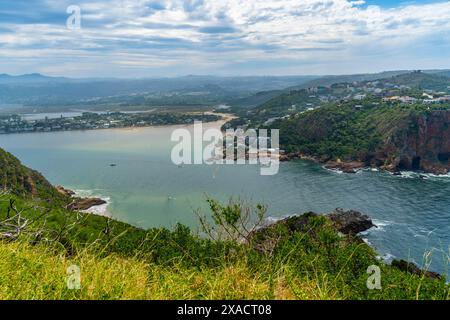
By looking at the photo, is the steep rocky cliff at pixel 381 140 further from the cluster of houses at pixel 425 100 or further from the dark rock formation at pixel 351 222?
the dark rock formation at pixel 351 222

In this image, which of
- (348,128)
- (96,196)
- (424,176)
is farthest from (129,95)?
(424,176)

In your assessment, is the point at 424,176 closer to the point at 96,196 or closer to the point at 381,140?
the point at 381,140

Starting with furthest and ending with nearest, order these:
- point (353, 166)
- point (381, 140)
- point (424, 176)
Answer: point (381, 140)
point (353, 166)
point (424, 176)

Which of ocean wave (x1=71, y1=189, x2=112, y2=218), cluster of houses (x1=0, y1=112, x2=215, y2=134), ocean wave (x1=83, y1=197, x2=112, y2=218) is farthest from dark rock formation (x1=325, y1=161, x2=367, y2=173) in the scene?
cluster of houses (x1=0, y1=112, x2=215, y2=134)

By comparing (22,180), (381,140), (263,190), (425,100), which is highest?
(425,100)

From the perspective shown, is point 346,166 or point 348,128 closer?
point 346,166

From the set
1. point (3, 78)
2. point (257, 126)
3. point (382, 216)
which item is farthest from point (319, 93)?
point (3, 78)

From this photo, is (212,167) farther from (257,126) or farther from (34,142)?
(34,142)
